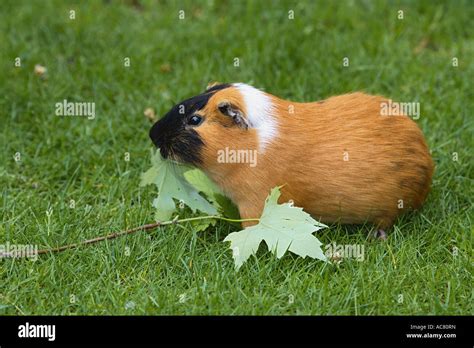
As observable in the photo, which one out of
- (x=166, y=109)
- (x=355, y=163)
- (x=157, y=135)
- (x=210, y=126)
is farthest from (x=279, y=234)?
(x=166, y=109)

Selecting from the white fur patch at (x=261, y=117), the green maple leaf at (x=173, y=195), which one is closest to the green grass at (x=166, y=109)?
the green maple leaf at (x=173, y=195)

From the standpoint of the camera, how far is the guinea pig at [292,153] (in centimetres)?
463

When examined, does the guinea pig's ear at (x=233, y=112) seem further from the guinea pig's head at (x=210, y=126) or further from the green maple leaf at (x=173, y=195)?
the green maple leaf at (x=173, y=195)

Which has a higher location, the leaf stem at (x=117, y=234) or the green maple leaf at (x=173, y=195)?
the green maple leaf at (x=173, y=195)

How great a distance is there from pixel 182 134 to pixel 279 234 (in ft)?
2.75

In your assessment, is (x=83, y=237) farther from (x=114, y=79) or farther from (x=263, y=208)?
(x=114, y=79)

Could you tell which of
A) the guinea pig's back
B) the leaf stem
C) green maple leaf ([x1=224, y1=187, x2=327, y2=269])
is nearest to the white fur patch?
the guinea pig's back

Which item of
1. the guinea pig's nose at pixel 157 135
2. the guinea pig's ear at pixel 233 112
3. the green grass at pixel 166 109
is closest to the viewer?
the green grass at pixel 166 109

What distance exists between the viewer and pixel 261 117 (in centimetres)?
468

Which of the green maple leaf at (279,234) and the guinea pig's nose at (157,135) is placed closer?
the green maple leaf at (279,234)

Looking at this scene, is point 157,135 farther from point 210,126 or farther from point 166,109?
point 166,109

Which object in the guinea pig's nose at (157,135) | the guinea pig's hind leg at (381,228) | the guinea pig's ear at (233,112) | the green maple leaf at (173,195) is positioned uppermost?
the guinea pig's ear at (233,112)

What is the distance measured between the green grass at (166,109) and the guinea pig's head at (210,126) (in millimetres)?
531

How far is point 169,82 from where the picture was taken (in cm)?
662
